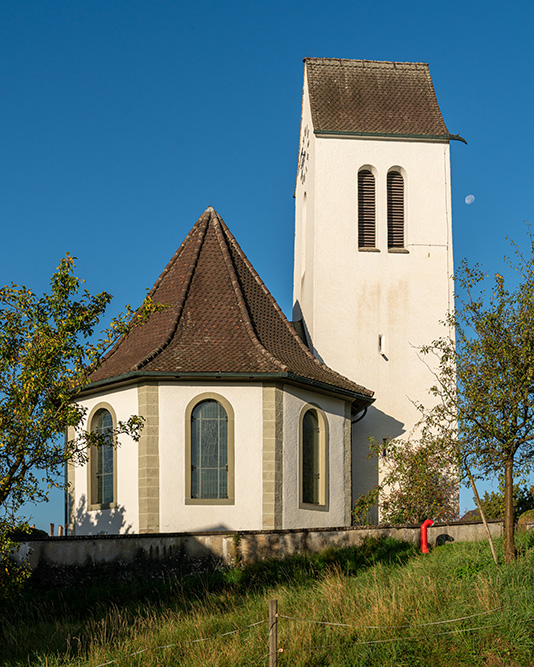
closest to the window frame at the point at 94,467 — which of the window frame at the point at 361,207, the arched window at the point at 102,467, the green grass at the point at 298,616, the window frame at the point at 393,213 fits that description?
the arched window at the point at 102,467

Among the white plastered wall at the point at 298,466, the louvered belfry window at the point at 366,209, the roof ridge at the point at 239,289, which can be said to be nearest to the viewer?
the white plastered wall at the point at 298,466

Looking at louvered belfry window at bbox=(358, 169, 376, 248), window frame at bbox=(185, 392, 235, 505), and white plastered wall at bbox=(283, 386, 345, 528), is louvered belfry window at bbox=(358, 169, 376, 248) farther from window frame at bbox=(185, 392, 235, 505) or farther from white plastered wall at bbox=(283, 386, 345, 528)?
window frame at bbox=(185, 392, 235, 505)

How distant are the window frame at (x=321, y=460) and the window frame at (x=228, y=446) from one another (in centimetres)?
173

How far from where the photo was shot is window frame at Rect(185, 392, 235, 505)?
2105cm

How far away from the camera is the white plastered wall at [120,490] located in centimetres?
2131

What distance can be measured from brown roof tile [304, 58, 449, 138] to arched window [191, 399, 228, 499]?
12.3 metres

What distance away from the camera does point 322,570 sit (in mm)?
17547

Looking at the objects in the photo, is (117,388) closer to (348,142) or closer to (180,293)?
(180,293)

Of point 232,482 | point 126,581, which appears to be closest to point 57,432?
point 126,581

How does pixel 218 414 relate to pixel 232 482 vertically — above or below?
above

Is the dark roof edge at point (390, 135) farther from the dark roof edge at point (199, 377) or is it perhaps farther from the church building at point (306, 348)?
the dark roof edge at point (199, 377)

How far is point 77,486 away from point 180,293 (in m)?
5.49

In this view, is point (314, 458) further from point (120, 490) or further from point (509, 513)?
point (509, 513)

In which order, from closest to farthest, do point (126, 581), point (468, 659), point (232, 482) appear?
point (468, 659) → point (126, 581) → point (232, 482)
